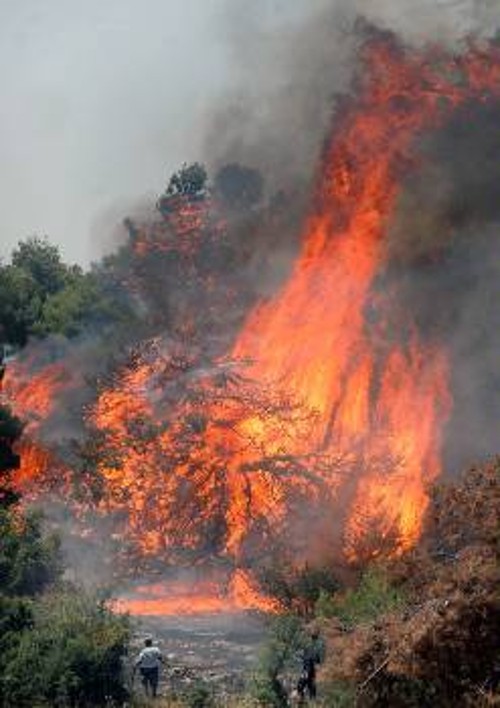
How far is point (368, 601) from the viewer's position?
53.2 ft

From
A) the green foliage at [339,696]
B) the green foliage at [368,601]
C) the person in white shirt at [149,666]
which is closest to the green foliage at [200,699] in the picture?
the person in white shirt at [149,666]

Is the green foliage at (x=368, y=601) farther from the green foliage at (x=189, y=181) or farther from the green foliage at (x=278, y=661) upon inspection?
the green foliage at (x=189, y=181)

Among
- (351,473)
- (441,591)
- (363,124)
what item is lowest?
(441,591)

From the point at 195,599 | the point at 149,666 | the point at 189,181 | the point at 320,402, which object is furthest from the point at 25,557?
the point at 189,181

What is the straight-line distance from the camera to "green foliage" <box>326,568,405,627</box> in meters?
15.3

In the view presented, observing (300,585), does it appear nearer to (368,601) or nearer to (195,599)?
(195,599)

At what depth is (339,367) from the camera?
37031mm

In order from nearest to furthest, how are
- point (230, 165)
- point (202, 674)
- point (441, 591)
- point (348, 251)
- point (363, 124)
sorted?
point (441, 591) → point (202, 674) → point (348, 251) → point (363, 124) → point (230, 165)

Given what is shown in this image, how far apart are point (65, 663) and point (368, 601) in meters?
6.64

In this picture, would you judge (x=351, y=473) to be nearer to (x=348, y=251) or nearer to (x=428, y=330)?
(x=428, y=330)

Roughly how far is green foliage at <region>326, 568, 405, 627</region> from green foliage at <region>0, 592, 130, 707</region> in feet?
15.9

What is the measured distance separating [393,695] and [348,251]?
3200 cm

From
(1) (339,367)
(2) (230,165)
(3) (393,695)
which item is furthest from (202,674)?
(2) (230,165)

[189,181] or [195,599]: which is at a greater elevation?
[189,181]
